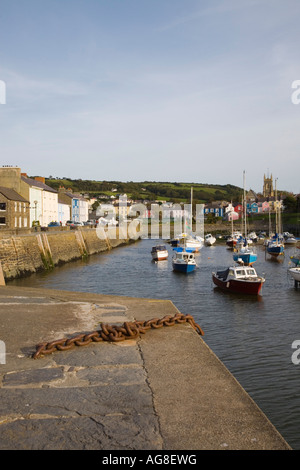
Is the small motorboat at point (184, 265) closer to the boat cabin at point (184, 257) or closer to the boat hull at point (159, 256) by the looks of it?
the boat cabin at point (184, 257)

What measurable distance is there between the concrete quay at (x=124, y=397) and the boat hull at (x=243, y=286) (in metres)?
19.4

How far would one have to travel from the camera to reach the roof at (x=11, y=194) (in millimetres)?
50928

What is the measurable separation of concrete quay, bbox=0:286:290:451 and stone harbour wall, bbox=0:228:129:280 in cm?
2574

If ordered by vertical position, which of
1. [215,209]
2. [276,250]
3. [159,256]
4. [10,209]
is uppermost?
[215,209]

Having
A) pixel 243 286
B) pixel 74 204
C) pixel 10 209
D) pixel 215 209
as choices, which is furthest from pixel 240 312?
pixel 215 209

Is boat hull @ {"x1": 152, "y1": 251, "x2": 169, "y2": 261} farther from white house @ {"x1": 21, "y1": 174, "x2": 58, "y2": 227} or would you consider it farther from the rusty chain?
the rusty chain

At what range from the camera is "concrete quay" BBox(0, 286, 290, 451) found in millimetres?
4547

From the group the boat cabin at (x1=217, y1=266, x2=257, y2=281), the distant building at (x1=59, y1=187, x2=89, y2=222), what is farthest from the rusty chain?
the distant building at (x1=59, y1=187, x2=89, y2=222)

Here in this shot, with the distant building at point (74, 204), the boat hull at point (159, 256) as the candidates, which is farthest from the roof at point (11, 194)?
the distant building at point (74, 204)

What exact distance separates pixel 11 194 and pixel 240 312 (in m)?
38.1

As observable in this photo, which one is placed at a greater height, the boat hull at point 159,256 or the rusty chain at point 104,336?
the rusty chain at point 104,336

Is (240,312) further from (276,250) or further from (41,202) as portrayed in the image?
(41,202)

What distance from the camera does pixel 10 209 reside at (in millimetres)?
51031
